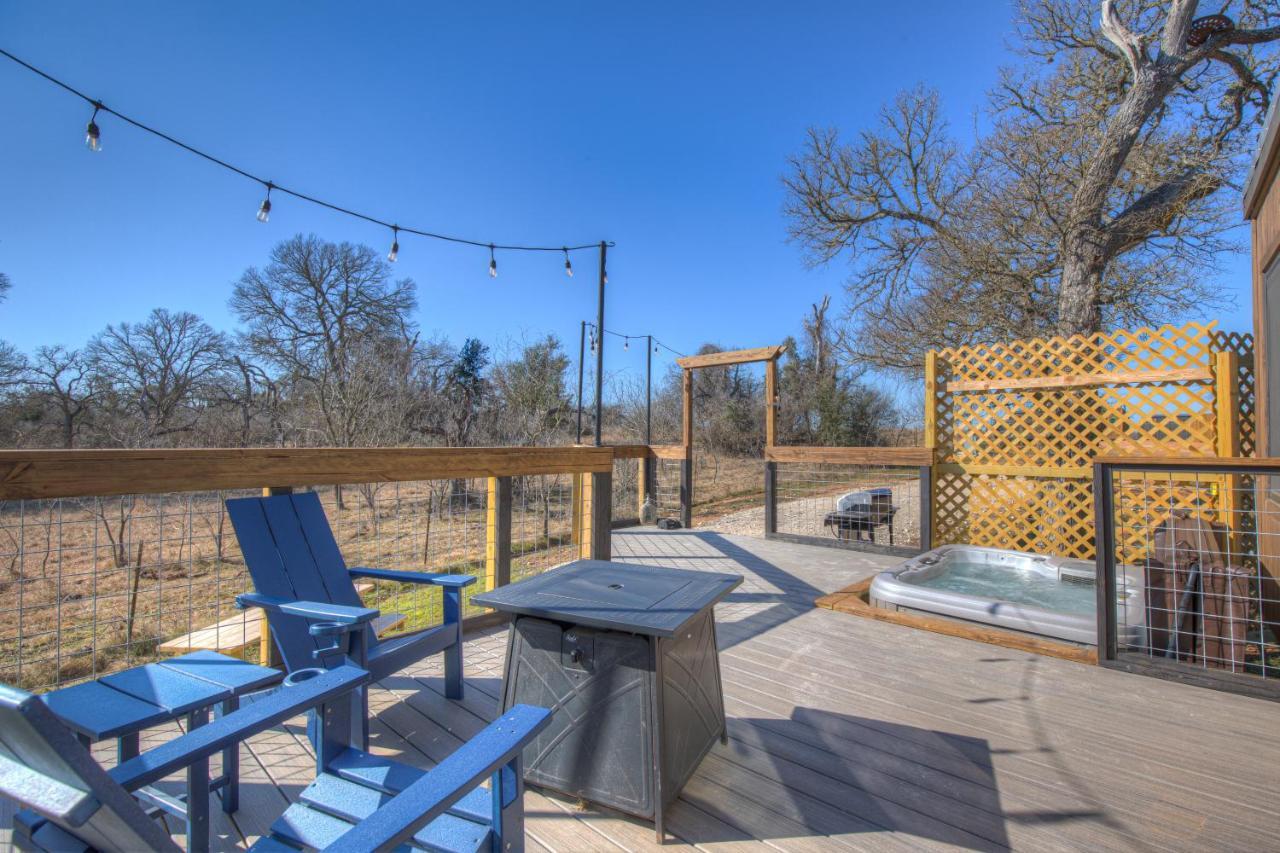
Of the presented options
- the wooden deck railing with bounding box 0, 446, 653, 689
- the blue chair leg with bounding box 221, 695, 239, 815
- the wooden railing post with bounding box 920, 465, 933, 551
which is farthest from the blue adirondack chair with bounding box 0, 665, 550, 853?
the wooden railing post with bounding box 920, 465, 933, 551

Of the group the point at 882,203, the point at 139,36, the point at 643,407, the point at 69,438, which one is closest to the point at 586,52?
the point at 139,36

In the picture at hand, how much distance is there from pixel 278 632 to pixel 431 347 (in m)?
8.23

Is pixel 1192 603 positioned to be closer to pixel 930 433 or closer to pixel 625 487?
pixel 930 433

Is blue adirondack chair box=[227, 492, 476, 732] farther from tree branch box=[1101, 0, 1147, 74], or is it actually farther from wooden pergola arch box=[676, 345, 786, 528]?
tree branch box=[1101, 0, 1147, 74]

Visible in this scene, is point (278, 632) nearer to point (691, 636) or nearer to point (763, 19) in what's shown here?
point (691, 636)

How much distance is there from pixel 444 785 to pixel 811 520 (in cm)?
726

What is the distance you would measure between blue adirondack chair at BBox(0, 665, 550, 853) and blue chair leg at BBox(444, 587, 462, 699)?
743mm

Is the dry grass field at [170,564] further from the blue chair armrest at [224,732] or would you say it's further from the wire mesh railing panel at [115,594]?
the blue chair armrest at [224,732]

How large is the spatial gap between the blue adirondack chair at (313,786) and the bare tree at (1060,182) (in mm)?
7885

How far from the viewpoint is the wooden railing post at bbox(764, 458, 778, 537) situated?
234 inches

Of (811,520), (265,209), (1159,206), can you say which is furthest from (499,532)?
(1159,206)

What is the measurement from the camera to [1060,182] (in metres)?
7.51

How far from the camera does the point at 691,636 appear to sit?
5.70 feet

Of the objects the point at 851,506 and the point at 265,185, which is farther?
the point at 851,506
